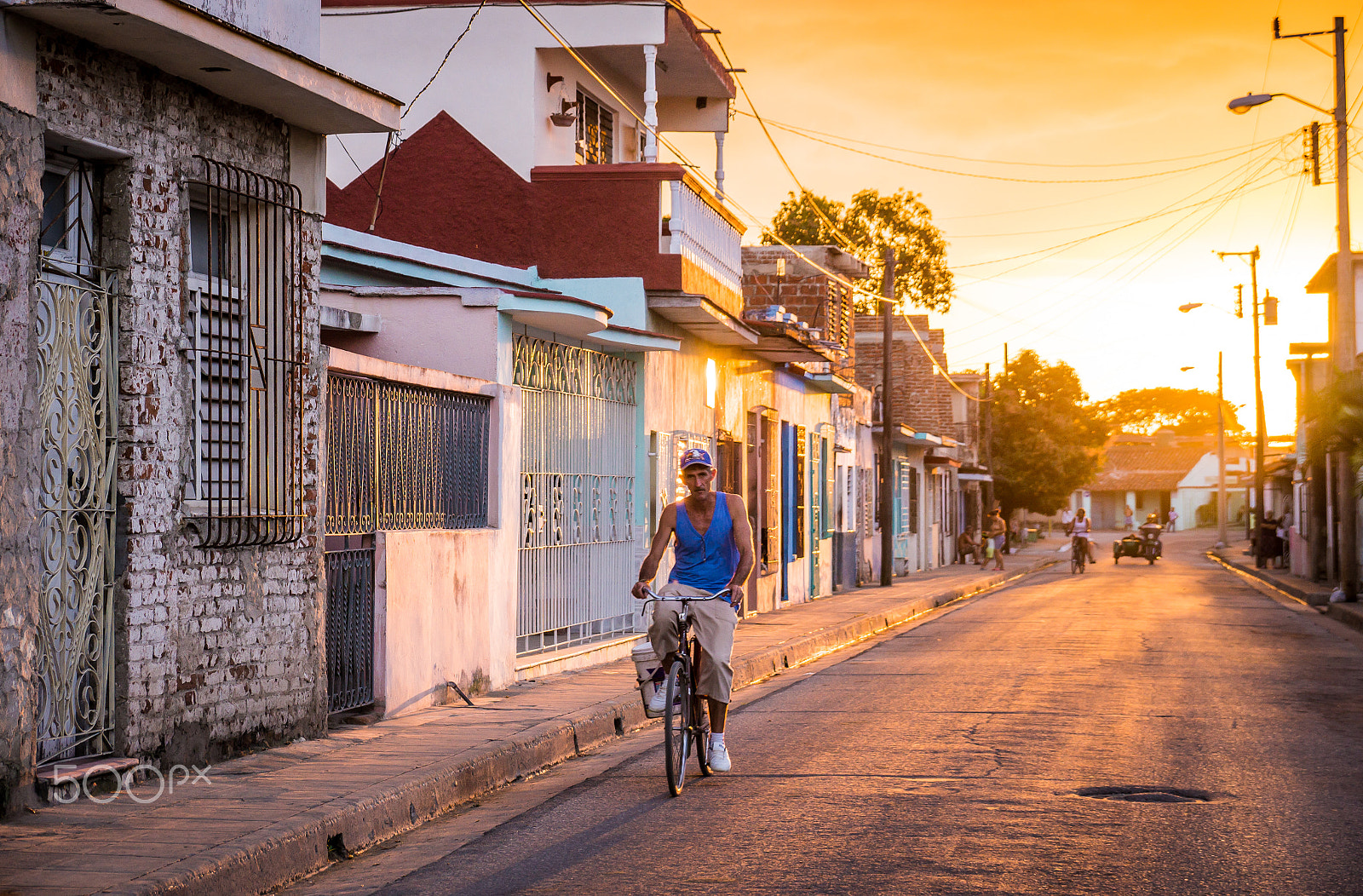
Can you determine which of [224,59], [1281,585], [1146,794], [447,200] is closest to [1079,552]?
[1281,585]

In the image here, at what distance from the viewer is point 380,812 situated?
24.6 ft

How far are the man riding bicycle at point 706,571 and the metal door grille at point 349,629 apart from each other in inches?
99.1

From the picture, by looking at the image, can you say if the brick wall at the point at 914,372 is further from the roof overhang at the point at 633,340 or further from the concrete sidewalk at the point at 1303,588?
the roof overhang at the point at 633,340

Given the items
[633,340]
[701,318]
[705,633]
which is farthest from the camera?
[701,318]

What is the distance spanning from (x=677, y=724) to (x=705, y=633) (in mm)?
536

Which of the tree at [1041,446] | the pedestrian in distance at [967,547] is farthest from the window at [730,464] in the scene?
the tree at [1041,446]

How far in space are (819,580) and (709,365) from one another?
989 centimetres

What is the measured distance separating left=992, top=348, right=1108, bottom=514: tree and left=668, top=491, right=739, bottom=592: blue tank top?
57.6m

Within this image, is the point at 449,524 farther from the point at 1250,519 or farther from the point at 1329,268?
the point at 1250,519

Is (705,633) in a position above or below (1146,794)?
above

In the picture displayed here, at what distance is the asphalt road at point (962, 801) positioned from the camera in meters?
6.36

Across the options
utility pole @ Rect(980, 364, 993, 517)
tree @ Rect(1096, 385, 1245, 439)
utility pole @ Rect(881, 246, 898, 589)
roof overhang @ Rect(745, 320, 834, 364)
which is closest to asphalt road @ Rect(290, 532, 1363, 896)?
roof overhang @ Rect(745, 320, 834, 364)

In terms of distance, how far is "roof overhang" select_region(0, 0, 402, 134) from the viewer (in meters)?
7.14

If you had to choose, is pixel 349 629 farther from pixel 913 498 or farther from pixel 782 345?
pixel 913 498
